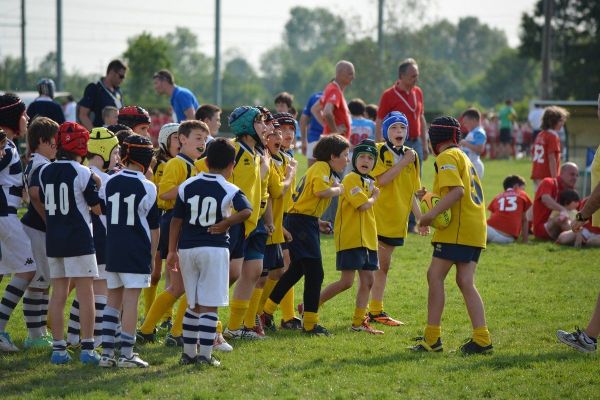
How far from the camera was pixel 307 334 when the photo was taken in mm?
9000

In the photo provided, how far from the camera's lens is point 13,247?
809cm

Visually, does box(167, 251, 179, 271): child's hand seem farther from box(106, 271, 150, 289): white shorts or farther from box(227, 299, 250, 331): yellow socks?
box(227, 299, 250, 331): yellow socks

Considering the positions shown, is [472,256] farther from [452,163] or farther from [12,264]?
[12,264]

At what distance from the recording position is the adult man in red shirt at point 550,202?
50.3 ft

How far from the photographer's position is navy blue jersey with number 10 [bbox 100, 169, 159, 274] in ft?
24.6

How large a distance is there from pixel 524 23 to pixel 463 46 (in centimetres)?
12158

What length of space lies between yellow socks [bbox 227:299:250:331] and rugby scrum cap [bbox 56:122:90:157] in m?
1.88

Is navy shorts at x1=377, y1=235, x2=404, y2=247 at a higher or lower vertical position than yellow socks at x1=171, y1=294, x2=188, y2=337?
higher

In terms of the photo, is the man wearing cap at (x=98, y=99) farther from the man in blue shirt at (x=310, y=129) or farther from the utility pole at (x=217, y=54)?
the utility pole at (x=217, y=54)

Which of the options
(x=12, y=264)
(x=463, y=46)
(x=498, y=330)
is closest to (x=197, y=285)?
(x=12, y=264)

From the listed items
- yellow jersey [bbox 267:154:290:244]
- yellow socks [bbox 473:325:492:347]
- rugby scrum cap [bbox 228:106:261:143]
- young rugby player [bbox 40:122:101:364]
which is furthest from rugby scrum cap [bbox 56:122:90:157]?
yellow socks [bbox 473:325:492:347]

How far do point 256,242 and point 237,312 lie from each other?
0.63 meters

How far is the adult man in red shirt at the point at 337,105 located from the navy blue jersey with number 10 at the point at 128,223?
24.1 ft

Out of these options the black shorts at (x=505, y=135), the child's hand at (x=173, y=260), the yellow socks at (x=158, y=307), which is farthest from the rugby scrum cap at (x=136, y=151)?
the black shorts at (x=505, y=135)
